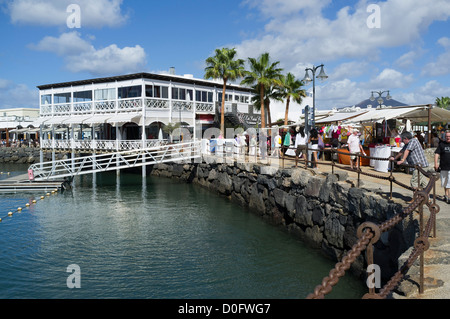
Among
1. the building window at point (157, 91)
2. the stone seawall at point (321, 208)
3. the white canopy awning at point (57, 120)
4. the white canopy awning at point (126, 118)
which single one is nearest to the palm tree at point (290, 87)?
the building window at point (157, 91)

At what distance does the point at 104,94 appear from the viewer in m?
34.0

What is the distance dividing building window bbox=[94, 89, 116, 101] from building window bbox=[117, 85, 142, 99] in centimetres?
60

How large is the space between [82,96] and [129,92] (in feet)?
22.1

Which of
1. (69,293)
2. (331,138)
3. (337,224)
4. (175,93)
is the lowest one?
(69,293)

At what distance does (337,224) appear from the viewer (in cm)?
1053

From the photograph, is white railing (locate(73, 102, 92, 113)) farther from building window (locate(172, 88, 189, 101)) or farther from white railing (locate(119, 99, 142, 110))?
building window (locate(172, 88, 189, 101))

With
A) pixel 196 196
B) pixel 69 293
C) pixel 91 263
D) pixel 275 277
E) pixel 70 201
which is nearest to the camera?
pixel 69 293

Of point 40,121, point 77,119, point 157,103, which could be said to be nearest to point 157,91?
point 157,103

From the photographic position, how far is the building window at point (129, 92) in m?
32.2

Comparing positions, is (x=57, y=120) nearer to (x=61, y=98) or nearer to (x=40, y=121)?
(x=40, y=121)

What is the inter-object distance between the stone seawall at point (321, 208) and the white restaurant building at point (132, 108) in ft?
44.3

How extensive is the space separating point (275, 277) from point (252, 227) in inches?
196
